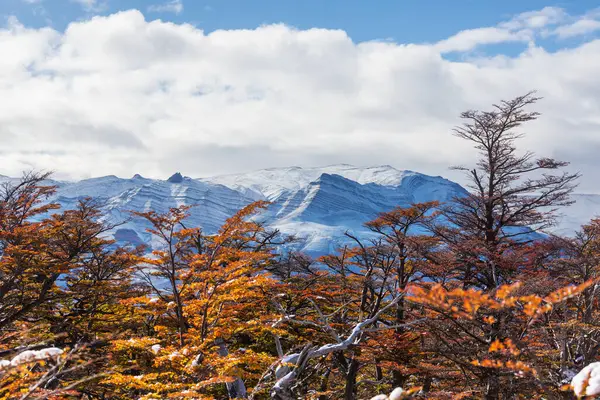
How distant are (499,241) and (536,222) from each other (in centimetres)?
234

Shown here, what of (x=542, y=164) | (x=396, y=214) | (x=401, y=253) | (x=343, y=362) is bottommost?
(x=343, y=362)

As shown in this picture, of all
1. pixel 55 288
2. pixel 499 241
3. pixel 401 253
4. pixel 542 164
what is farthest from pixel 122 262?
pixel 542 164

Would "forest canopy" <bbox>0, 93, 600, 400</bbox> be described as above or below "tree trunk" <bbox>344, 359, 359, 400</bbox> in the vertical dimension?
above

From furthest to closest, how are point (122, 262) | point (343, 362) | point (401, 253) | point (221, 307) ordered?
point (122, 262) < point (401, 253) < point (343, 362) < point (221, 307)

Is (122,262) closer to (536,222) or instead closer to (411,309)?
(411,309)

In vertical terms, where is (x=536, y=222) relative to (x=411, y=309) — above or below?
above

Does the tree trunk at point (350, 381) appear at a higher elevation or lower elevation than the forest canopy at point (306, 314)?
lower

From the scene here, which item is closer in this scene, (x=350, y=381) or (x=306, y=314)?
(x=350, y=381)

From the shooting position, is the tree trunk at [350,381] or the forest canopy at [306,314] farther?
the tree trunk at [350,381]

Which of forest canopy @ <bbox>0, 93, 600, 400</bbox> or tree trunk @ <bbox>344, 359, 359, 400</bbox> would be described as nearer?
forest canopy @ <bbox>0, 93, 600, 400</bbox>

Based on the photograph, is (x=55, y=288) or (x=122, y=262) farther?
(x=122, y=262)

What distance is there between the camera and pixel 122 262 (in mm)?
18281

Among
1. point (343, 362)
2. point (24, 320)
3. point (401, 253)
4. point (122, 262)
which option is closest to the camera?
point (343, 362)

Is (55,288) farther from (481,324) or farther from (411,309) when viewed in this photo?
(481,324)
